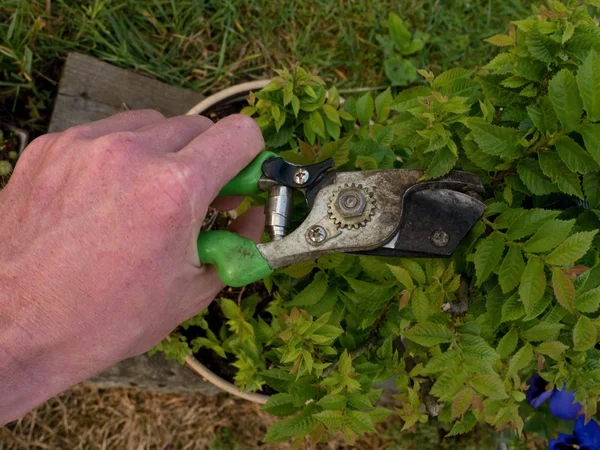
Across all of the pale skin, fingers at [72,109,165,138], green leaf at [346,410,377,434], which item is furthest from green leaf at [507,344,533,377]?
fingers at [72,109,165,138]

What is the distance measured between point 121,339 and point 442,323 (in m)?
0.66

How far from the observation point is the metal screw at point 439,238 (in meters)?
1.21

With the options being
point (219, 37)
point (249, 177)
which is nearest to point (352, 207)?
point (249, 177)

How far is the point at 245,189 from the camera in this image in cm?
125

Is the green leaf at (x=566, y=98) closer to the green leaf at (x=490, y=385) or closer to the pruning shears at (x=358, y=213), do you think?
the pruning shears at (x=358, y=213)

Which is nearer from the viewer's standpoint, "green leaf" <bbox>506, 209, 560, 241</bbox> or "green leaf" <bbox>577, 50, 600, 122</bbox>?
"green leaf" <bbox>577, 50, 600, 122</bbox>

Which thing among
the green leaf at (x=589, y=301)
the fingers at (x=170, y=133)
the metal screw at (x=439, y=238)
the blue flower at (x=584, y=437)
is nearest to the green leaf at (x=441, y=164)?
the metal screw at (x=439, y=238)

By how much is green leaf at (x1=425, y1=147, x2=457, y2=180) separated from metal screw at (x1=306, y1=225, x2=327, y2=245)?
0.81 ft

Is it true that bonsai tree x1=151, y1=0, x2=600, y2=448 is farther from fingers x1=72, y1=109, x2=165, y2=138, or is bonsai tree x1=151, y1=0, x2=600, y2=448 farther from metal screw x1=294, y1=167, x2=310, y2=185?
fingers x1=72, y1=109, x2=165, y2=138

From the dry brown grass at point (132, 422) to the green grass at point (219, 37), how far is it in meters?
1.20

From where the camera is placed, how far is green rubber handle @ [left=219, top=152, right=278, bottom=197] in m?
1.22

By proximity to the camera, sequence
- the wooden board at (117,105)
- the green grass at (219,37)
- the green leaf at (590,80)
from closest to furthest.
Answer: the green leaf at (590,80) < the wooden board at (117,105) < the green grass at (219,37)

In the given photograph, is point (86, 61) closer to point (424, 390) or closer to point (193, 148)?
point (193, 148)

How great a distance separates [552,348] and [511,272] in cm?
18
